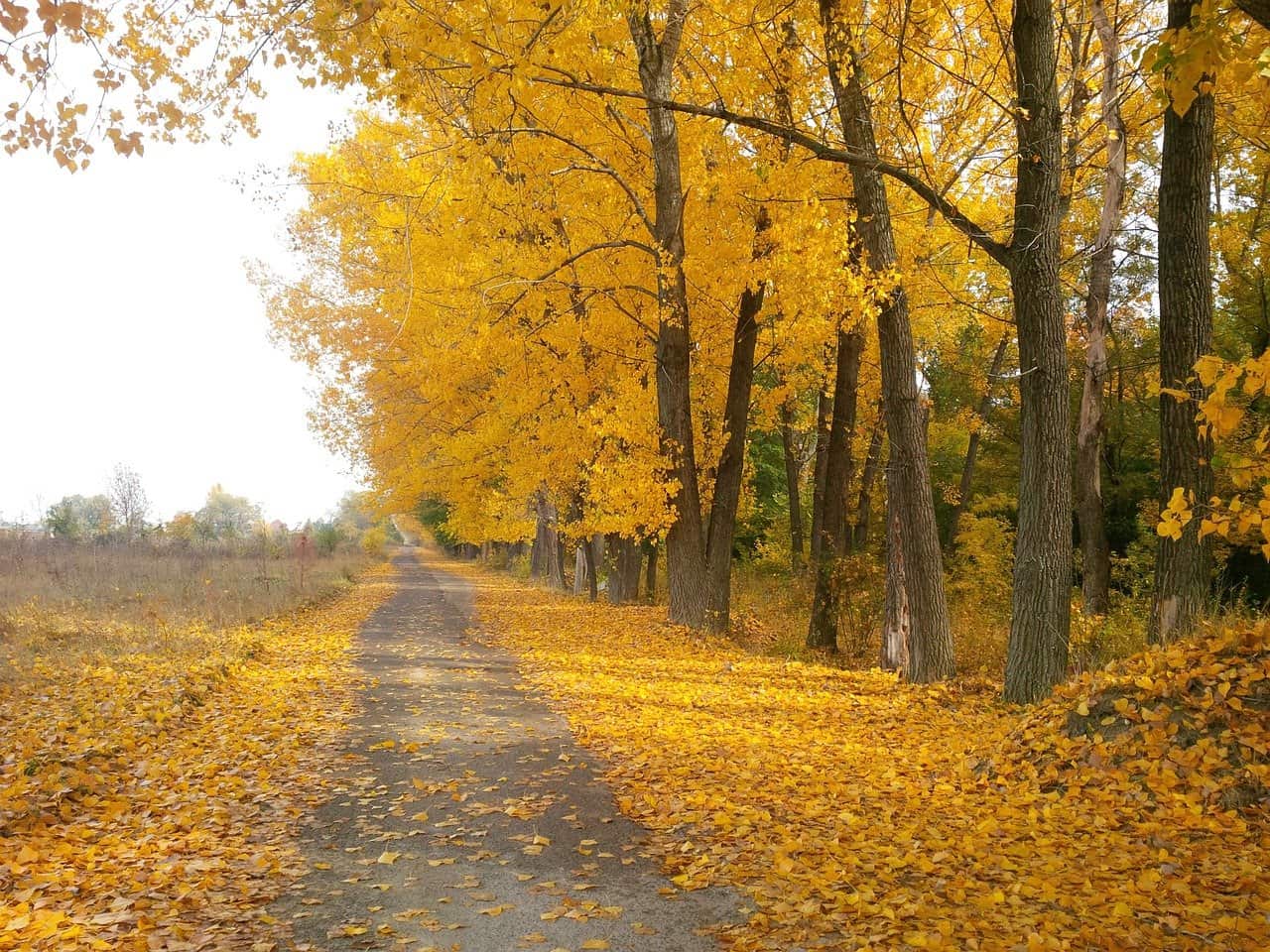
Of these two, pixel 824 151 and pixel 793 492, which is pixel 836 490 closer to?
pixel 824 151

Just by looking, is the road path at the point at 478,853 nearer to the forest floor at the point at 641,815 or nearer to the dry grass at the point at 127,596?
the forest floor at the point at 641,815

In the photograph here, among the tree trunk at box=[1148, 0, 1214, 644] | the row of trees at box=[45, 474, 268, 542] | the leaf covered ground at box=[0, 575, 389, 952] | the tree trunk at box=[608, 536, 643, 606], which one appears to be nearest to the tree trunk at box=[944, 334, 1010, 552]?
the tree trunk at box=[608, 536, 643, 606]

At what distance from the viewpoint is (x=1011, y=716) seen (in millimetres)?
7484

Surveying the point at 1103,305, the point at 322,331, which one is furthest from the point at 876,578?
the point at 322,331

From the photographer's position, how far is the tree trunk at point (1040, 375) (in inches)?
301

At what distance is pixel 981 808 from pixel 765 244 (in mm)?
8865

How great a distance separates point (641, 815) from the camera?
18.0 ft

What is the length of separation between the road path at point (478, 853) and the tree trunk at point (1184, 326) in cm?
491

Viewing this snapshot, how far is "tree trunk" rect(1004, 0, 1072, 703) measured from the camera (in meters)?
7.63

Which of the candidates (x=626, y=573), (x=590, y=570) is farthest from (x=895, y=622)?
(x=590, y=570)

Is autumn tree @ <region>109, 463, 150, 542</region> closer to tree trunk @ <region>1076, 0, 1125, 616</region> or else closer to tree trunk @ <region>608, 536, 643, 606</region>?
tree trunk @ <region>608, 536, 643, 606</region>

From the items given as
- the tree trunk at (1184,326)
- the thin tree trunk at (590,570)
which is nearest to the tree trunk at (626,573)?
the thin tree trunk at (590,570)

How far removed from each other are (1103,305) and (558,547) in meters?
16.9

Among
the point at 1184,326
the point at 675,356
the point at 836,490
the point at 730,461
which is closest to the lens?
the point at 1184,326
